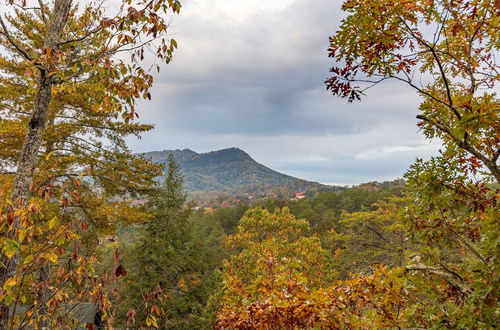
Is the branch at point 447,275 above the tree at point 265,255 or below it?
above

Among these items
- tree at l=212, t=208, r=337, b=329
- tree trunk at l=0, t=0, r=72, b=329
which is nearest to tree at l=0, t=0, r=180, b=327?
tree trunk at l=0, t=0, r=72, b=329

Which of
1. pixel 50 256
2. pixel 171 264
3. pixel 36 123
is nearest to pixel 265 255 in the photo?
pixel 36 123

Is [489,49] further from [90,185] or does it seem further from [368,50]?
[90,185]

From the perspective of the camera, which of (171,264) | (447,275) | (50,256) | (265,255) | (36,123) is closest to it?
(50,256)

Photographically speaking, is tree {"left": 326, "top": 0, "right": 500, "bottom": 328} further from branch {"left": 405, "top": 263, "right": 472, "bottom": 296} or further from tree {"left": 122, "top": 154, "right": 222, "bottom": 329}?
tree {"left": 122, "top": 154, "right": 222, "bottom": 329}

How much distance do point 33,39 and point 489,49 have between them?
14.2 metres

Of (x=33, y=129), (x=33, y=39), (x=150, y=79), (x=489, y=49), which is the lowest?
(x=33, y=129)

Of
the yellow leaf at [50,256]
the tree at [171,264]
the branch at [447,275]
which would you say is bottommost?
the tree at [171,264]

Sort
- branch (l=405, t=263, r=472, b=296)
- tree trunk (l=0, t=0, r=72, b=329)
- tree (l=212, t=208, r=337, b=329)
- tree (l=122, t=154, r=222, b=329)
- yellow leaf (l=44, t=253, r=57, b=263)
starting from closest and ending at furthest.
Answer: yellow leaf (l=44, t=253, r=57, b=263) → branch (l=405, t=263, r=472, b=296) → tree trunk (l=0, t=0, r=72, b=329) → tree (l=212, t=208, r=337, b=329) → tree (l=122, t=154, r=222, b=329)

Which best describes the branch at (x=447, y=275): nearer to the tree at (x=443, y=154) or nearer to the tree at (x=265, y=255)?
the tree at (x=443, y=154)

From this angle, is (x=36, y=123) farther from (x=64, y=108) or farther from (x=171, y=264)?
(x=171, y=264)

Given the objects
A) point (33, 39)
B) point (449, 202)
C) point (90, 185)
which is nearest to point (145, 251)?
point (90, 185)

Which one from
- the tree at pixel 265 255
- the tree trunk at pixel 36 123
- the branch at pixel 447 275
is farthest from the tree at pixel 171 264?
the branch at pixel 447 275

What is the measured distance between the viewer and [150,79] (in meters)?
3.36
